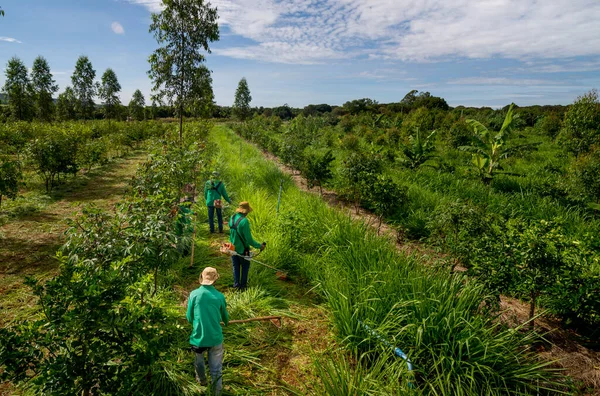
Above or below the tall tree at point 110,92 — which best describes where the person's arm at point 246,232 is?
below

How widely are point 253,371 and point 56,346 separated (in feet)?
6.74

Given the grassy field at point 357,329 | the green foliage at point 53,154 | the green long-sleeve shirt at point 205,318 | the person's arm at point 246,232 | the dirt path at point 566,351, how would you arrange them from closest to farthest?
the green long-sleeve shirt at point 205,318 < the grassy field at point 357,329 < the dirt path at point 566,351 < the person's arm at point 246,232 < the green foliage at point 53,154

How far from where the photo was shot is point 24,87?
101ft

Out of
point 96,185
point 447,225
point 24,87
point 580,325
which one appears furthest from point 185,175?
point 24,87

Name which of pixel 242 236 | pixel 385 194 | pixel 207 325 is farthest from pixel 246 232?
pixel 385 194

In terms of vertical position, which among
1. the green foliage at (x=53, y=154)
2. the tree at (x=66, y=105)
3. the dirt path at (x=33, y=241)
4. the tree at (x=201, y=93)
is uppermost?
the tree at (x=66, y=105)

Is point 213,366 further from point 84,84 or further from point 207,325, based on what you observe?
point 84,84

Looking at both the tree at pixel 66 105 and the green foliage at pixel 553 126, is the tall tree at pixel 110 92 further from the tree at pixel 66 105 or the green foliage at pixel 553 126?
the green foliage at pixel 553 126

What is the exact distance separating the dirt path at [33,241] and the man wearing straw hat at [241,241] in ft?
6.67

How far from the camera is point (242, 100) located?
42.5 meters

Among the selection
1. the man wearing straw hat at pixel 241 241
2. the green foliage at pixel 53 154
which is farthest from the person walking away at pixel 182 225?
the green foliage at pixel 53 154

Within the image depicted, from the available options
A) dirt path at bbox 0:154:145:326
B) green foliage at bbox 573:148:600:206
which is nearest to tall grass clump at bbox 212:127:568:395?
→ dirt path at bbox 0:154:145:326

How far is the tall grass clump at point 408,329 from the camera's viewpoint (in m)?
2.89

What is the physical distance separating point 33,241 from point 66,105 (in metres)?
41.3
